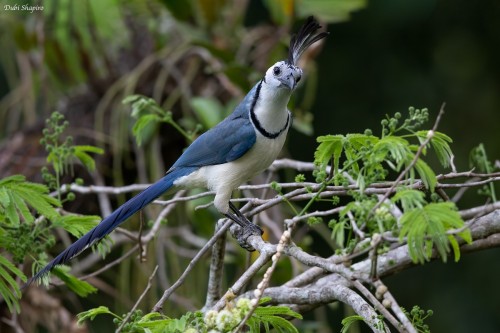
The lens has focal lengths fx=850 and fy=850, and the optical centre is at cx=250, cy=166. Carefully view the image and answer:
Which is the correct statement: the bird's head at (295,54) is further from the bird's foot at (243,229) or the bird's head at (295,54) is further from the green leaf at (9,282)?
the green leaf at (9,282)

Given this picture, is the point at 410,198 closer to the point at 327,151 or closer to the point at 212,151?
the point at 327,151

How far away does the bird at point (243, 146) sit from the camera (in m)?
2.50

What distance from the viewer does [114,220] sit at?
239 centimetres

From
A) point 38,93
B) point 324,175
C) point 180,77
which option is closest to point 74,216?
point 324,175

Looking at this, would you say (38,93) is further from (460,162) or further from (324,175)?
(324,175)

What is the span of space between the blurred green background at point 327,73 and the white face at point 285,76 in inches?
48.9

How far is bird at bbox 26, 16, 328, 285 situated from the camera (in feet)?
8.21

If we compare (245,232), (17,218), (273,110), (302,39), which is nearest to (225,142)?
(273,110)

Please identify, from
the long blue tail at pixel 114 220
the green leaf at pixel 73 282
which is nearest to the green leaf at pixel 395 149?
the long blue tail at pixel 114 220

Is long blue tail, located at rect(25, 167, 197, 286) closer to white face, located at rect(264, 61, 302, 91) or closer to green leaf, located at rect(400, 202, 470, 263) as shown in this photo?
white face, located at rect(264, 61, 302, 91)

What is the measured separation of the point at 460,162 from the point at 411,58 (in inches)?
36.3

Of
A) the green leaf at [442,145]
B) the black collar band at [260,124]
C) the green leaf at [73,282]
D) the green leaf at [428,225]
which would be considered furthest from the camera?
the black collar band at [260,124]

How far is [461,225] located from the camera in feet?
5.19
